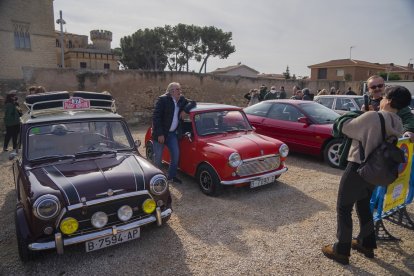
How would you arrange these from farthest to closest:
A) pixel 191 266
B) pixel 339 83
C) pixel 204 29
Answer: pixel 204 29
pixel 339 83
pixel 191 266

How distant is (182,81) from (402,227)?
1318 centimetres

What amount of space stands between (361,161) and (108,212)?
2.69 metres

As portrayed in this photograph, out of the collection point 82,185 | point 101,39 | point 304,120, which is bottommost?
point 82,185

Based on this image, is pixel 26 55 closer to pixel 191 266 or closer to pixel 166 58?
pixel 166 58

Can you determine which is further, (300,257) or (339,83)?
(339,83)

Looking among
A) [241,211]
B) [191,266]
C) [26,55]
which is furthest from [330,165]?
[26,55]

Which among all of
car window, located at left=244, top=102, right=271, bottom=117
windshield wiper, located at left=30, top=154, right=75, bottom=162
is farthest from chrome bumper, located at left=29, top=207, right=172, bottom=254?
car window, located at left=244, top=102, right=271, bottom=117

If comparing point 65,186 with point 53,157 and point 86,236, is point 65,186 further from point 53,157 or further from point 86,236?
point 53,157

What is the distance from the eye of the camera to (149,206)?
3.48 meters

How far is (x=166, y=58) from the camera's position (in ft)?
143

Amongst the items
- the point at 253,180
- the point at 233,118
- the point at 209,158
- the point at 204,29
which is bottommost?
the point at 253,180

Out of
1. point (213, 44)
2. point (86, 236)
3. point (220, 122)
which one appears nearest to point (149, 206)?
point (86, 236)

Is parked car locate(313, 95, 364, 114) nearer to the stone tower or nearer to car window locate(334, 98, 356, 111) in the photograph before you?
car window locate(334, 98, 356, 111)

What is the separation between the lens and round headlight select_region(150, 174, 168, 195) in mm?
3539
